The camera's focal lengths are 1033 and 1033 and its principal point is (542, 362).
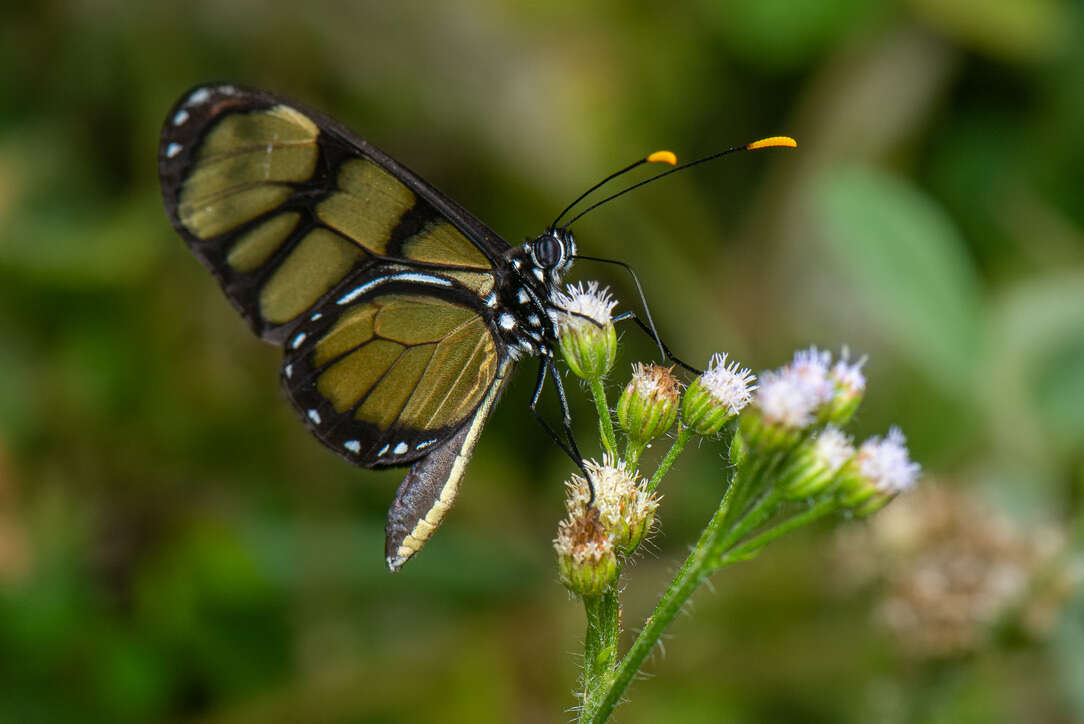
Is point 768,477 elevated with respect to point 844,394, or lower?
lower

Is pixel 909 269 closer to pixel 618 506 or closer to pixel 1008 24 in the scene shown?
pixel 1008 24

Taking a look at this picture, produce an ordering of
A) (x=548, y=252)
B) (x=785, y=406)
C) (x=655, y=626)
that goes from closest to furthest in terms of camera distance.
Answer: (x=655, y=626) < (x=785, y=406) < (x=548, y=252)

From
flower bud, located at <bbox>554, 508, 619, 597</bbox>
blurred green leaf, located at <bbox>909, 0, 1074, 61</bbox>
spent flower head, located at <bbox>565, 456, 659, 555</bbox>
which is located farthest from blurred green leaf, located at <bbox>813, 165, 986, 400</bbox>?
flower bud, located at <bbox>554, 508, 619, 597</bbox>

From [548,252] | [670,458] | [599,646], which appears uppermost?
[548,252]

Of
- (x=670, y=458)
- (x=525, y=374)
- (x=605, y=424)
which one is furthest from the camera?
(x=525, y=374)

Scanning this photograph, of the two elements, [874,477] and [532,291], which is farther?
[532,291]

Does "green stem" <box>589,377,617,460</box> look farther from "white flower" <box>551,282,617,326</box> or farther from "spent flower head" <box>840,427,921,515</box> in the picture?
"spent flower head" <box>840,427,921,515</box>

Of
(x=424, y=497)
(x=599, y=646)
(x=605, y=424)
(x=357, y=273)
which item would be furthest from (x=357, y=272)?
(x=599, y=646)
